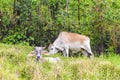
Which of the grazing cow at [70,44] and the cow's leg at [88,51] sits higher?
the grazing cow at [70,44]

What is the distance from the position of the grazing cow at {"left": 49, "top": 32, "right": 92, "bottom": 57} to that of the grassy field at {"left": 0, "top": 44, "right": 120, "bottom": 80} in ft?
7.64

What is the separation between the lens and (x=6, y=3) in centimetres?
1727

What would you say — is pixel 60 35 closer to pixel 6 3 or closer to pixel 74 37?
pixel 74 37

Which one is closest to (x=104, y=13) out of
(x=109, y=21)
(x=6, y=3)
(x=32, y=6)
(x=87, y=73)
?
(x=109, y=21)

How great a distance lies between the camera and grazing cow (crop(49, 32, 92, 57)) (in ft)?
51.2

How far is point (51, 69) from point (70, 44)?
3876 mm

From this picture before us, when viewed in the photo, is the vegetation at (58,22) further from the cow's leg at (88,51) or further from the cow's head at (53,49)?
the cow's head at (53,49)

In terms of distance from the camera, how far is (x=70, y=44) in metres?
15.8

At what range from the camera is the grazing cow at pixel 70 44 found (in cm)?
1559

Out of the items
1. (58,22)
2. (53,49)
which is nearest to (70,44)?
(53,49)

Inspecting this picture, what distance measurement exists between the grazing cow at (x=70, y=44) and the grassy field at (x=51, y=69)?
2330mm

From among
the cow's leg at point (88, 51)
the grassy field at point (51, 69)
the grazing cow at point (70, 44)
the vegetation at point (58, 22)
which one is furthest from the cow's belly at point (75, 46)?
the grassy field at point (51, 69)

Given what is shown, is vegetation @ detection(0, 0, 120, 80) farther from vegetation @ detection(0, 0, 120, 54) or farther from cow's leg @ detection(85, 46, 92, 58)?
cow's leg @ detection(85, 46, 92, 58)

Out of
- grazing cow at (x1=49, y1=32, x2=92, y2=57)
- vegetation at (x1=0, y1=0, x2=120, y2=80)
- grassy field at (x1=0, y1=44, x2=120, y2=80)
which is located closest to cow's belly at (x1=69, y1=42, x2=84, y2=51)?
grazing cow at (x1=49, y1=32, x2=92, y2=57)
